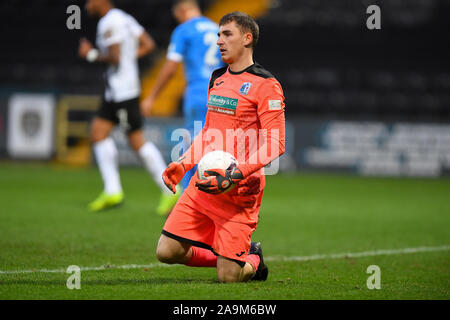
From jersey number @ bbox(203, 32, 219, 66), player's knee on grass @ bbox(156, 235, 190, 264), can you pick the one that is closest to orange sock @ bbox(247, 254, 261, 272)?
player's knee on grass @ bbox(156, 235, 190, 264)

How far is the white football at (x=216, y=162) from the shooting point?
4.39 m

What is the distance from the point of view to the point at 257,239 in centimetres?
679

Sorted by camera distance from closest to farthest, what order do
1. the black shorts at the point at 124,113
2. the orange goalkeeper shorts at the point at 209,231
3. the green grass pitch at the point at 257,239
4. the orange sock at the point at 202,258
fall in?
the green grass pitch at the point at 257,239, the orange goalkeeper shorts at the point at 209,231, the orange sock at the point at 202,258, the black shorts at the point at 124,113

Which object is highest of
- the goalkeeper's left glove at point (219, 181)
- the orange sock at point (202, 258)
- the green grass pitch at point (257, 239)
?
the goalkeeper's left glove at point (219, 181)

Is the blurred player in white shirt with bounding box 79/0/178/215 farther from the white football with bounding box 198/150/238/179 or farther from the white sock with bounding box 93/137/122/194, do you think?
the white football with bounding box 198/150/238/179

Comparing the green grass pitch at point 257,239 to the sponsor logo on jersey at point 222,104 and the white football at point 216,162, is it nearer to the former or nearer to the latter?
the white football at point 216,162

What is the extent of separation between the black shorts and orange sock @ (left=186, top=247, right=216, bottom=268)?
3824mm

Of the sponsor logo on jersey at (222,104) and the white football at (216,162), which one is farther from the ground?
the sponsor logo on jersey at (222,104)

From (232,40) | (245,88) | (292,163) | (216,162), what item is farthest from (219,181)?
(292,163)

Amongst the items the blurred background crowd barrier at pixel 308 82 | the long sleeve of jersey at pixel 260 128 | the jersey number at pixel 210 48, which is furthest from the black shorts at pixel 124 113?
the blurred background crowd barrier at pixel 308 82

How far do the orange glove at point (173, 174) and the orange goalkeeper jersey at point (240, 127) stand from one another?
2.9 inches

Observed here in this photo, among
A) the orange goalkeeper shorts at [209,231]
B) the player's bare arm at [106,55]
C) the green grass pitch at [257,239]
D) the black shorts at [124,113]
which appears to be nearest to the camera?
the green grass pitch at [257,239]

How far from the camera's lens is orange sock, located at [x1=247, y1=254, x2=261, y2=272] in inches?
184

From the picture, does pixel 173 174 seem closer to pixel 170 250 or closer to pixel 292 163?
pixel 170 250
